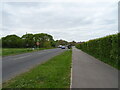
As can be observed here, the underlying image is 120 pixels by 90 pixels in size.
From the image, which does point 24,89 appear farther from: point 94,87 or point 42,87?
point 94,87

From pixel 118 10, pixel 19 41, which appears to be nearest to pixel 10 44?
pixel 19 41

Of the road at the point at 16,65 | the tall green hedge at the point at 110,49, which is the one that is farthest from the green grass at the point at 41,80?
the tall green hedge at the point at 110,49

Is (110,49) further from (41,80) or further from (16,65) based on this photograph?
(16,65)

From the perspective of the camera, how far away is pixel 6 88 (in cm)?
518

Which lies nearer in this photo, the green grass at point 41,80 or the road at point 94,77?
the road at point 94,77

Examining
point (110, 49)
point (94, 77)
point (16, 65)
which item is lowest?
point (16, 65)

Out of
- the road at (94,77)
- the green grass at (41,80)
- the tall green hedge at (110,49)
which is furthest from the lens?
the tall green hedge at (110,49)

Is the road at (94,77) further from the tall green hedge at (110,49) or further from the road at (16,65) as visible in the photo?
the road at (16,65)

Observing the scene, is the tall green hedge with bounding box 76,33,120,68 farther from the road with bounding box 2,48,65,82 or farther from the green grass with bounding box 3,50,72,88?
the road with bounding box 2,48,65,82

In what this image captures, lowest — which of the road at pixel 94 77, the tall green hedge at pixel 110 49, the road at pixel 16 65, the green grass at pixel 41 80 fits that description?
the road at pixel 16 65

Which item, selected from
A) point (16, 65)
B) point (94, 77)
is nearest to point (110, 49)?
point (94, 77)

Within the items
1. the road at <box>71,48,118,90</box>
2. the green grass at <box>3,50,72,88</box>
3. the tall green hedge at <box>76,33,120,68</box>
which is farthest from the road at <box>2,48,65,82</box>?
the tall green hedge at <box>76,33,120,68</box>

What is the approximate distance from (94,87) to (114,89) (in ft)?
2.26

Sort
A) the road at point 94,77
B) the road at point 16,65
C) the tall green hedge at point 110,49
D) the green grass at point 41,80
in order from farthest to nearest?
the tall green hedge at point 110,49, the road at point 16,65, the green grass at point 41,80, the road at point 94,77
